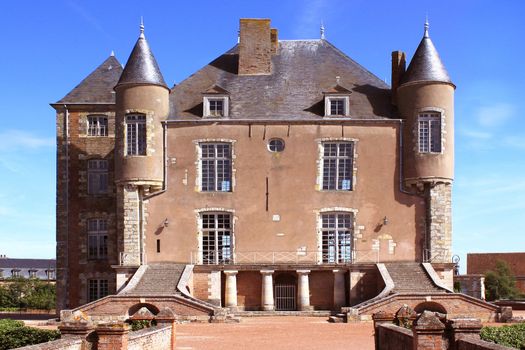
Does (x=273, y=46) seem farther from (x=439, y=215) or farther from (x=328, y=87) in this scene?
(x=439, y=215)

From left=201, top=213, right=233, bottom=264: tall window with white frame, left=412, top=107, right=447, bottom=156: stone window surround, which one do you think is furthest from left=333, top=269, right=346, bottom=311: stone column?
left=412, top=107, right=447, bottom=156: stone window surround

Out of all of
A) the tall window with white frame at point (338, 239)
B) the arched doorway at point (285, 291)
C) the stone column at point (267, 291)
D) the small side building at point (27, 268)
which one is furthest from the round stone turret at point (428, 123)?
the small side building at point (27, 268)

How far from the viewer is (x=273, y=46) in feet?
135

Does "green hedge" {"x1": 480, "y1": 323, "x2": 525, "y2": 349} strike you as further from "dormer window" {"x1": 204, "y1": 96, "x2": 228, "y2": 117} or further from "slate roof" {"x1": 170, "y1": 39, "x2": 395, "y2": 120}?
"dormer window" {"x1": 204, "y1": 96, "x2": 228, "y2": 117}

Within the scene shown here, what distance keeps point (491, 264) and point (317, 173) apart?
146 ft

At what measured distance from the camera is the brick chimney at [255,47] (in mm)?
39938

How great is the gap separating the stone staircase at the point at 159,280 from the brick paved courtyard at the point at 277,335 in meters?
3.96

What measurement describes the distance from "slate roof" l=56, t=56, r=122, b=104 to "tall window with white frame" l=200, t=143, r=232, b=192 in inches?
281

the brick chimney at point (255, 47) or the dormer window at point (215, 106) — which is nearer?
the dormer window at point (215, 106)

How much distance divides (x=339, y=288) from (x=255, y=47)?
510 inches

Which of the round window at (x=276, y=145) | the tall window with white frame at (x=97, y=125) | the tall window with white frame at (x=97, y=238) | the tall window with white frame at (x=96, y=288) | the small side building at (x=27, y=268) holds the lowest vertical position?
the small side building at (x=27, y=268)

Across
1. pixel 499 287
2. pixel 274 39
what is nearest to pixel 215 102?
pixel 274 39

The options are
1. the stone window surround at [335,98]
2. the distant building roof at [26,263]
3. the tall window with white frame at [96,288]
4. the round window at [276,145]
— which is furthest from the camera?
the distant building roof at [26,263]

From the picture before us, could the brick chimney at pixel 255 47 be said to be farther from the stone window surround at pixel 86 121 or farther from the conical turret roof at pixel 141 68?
the stone window surround at pixel 86 121
